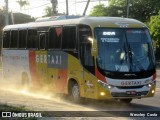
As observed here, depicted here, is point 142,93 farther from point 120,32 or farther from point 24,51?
point 24,51

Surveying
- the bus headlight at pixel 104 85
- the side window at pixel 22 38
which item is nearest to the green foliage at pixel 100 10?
the side window at pixel 22 38

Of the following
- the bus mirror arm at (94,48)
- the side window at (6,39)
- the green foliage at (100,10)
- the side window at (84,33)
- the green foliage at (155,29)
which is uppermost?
the side window at (84,33)

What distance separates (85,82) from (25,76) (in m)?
6.75

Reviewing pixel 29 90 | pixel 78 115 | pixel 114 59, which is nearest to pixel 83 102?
pixel 114 59

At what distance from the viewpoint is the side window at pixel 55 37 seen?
19031 millimetres

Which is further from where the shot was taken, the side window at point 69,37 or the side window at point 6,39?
the side window at point 6,39

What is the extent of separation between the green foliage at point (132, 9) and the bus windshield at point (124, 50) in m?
54.1

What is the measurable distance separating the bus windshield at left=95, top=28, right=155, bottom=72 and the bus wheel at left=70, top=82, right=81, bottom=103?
1.82 m

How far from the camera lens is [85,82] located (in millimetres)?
Answer: 16734

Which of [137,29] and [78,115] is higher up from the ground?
[137,29]

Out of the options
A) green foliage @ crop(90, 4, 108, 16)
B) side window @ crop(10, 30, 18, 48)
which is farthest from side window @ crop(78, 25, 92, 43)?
green foliage @ crop(90, 4, 108, 16)

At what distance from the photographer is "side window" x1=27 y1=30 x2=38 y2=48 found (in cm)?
2146

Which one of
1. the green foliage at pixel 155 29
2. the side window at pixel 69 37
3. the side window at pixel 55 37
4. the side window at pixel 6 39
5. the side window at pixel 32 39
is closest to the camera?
the side window at pixel 69 37

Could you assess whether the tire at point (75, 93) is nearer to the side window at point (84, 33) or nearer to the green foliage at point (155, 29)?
the side window at point (84, 33)
